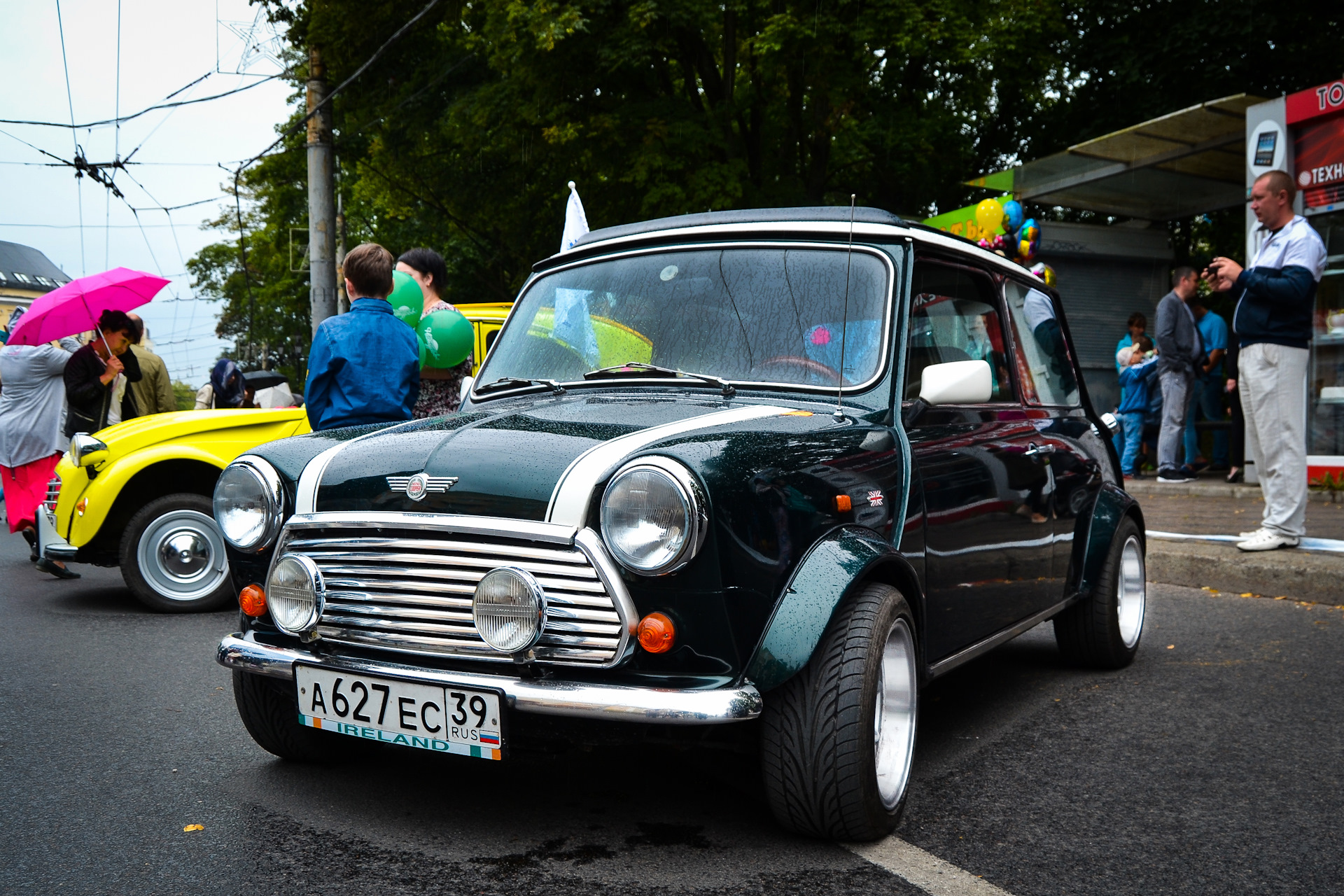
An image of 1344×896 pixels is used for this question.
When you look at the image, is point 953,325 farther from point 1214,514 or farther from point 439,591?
point 1214,514

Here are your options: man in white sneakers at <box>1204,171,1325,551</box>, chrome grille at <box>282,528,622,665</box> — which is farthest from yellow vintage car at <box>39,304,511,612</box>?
man in white sneakers at <box>1204,171,1325,551</box>

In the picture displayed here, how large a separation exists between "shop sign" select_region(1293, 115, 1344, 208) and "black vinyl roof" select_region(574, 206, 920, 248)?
334 inches

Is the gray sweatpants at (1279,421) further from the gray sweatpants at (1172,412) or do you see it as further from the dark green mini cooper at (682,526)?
the gray sweatpants at (1172,412)

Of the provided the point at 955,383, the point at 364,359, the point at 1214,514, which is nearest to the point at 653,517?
the point at 955,383

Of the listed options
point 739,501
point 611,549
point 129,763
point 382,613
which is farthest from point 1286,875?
point 129,763

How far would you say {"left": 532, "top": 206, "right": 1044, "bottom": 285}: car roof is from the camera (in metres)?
3.90

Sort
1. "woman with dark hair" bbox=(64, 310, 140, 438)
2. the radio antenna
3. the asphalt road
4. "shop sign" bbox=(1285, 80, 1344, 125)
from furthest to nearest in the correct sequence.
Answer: "shop sign" bbox=(1285, 80, 1344, 125)
"woman with dark hair" bbox=(64, 310, 140, 438)
the radio antenna
the asphalt road

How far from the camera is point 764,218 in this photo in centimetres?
404

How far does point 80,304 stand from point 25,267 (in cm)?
8366

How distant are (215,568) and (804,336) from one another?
465 cm

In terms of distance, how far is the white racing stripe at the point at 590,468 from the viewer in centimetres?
283

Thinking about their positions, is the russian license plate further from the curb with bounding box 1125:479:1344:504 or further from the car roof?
the curb with bounding box 1125:479:1344:504

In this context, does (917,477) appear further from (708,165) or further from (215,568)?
(708,165)

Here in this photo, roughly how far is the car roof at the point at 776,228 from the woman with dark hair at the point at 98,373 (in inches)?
225
